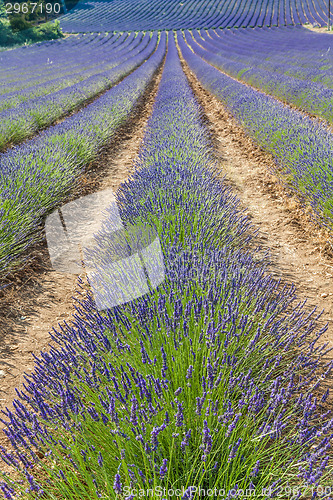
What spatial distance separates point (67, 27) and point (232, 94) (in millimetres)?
43965

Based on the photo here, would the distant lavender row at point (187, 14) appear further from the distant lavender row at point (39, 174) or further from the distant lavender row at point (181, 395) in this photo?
the distant lavender row at point (181, 395)

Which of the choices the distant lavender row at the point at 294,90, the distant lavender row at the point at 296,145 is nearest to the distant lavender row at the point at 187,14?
the distant lavender row at the point at 294,90

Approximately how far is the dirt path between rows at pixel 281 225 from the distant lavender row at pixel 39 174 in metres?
2.30

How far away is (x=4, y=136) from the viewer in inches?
260

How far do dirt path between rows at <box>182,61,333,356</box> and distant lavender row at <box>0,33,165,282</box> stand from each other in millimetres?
2302

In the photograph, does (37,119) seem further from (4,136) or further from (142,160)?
(142,160)

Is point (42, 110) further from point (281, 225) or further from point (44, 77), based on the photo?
point (44, 77)

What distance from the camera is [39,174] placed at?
14.1 feet

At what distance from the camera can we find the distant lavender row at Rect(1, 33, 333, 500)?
1.14 m

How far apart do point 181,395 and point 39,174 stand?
3.64 meters

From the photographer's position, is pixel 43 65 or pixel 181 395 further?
pixel 43 65

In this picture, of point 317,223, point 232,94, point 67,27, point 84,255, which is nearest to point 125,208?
point 84,255

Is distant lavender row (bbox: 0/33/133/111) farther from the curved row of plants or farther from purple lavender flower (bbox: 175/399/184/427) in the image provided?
purple lavender flower (bbox: 175/399/184/427)

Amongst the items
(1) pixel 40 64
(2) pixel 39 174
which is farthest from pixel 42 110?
(1) pixel 40 64
